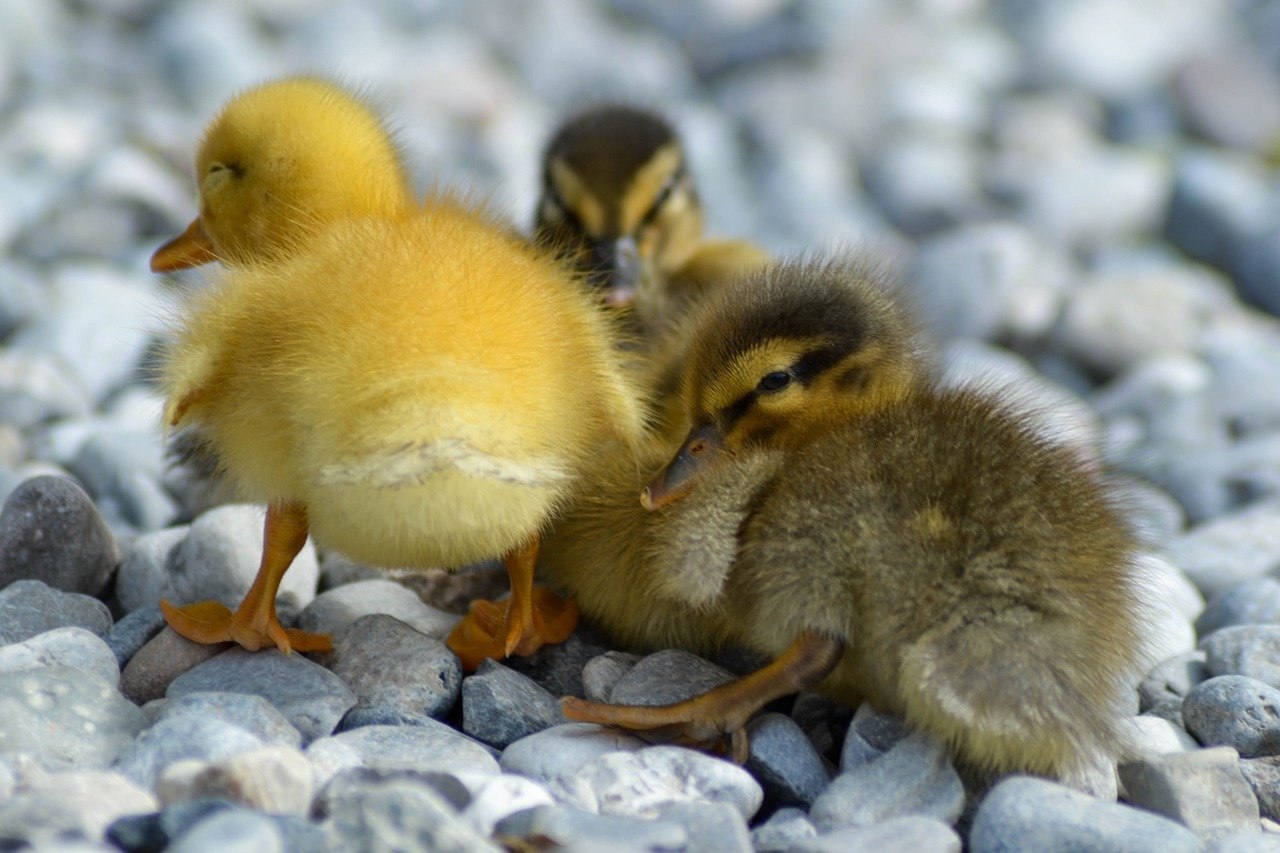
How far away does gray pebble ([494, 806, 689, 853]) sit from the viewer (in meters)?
1.53

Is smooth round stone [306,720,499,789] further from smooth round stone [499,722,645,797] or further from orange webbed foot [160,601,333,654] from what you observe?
orange webbed foot [160,601,333,654]

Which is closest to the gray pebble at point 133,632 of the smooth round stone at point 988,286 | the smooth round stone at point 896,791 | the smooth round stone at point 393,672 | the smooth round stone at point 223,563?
the smooth round stone at point 223,563

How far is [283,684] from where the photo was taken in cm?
197

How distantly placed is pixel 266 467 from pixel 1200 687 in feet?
4.44

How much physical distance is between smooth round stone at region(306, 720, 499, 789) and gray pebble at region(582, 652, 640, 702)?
0.21 meters

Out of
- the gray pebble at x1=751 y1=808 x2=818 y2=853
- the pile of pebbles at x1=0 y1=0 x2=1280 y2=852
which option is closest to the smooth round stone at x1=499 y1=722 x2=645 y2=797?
the pile of pebbles at x1=0 y1=0 x2=1280 y2=852

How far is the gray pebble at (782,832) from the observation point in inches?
65.6

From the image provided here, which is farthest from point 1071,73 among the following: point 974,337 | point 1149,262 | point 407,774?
point 407,774

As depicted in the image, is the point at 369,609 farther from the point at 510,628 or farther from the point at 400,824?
the point at 400,824

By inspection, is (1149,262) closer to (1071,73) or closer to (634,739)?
(1071,73)

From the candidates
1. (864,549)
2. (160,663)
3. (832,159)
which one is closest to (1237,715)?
(864,549)

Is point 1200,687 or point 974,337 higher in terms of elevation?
point 1200,687

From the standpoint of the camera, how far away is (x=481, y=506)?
5.84 ft

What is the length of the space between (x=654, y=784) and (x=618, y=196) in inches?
64.8
